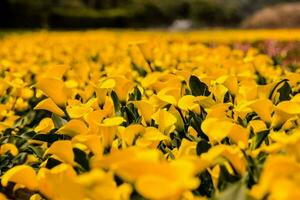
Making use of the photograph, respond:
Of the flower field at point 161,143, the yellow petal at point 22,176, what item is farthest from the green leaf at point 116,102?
the yellow petal at point 22,176

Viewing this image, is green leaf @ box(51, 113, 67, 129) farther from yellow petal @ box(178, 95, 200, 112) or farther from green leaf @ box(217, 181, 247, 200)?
green leaf @ box(217, 181, 247, 200)

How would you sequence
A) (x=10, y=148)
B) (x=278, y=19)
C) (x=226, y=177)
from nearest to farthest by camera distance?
1. (x=226, y=177)
2. (x=10, y=148)
3. (x=278, y=19)

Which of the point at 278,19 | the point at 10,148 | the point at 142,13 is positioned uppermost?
the point at 10,148

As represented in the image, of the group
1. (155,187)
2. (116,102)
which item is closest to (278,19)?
(116,102)

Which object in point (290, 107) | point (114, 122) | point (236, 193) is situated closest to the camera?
point (236, 193)

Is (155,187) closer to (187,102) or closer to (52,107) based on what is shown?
(187,102)

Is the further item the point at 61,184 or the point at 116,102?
the point at 116,102

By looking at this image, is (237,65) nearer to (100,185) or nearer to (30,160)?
(30,160)
